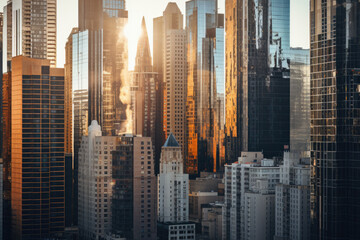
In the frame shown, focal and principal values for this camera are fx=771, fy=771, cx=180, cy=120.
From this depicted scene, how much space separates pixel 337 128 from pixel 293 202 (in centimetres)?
2796

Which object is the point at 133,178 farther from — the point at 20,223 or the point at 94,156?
the point at 20,223

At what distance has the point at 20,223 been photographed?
19662 cm

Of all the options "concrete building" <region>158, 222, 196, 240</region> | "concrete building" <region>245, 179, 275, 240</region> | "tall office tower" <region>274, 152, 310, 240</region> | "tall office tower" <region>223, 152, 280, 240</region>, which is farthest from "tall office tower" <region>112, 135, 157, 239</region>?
"tall office tower" <region>274, 152, 310, 240</region>

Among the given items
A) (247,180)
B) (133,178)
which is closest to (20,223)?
(133,178)

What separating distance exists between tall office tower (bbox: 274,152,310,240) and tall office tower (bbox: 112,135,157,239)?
105 feet

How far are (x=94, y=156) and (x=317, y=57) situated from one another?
75.0 metres

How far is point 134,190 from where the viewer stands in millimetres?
183250

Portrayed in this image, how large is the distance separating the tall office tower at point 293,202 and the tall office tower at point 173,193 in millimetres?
26010

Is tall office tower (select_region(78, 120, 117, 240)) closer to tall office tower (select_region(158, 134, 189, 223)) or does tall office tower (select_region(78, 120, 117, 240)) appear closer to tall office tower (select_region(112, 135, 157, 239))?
tall office tower (select_region(112, 135, 157, 239))

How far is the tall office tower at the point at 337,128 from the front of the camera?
438 feet

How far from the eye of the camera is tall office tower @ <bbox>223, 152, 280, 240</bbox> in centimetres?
17325

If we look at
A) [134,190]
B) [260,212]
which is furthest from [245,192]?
[134,190]

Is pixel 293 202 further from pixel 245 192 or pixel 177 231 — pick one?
pixel 177 231

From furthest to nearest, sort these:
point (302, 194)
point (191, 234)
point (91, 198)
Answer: point (91, 198)
point (191, 234)
point (302, 194)
